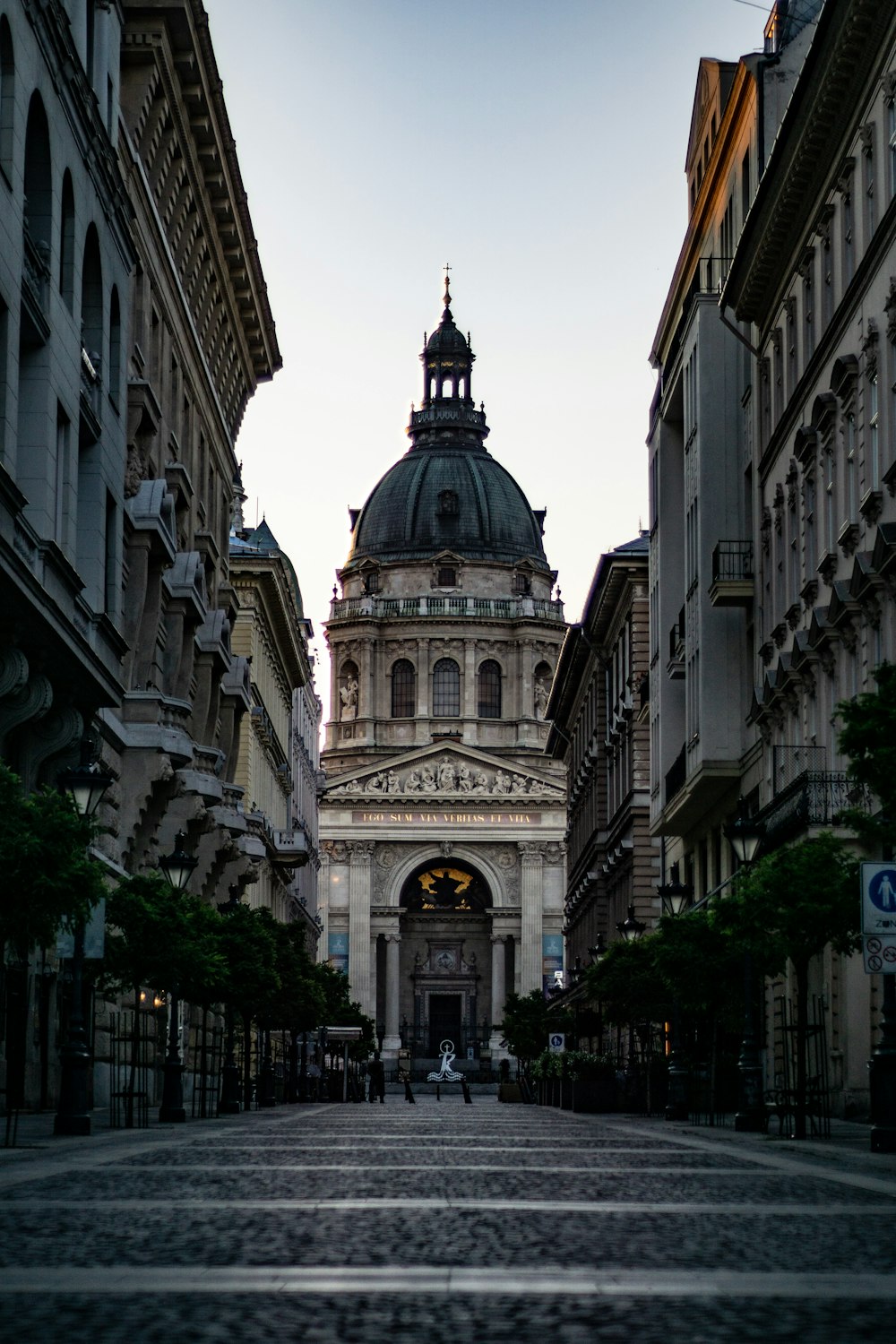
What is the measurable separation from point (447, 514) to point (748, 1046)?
140 meters

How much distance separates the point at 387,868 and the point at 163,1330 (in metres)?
145

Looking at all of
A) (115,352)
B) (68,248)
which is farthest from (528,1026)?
(68,248)

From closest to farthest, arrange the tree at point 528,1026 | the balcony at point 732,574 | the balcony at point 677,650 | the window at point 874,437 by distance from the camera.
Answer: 1. the window at point 874,437
2. the balcony at point 732,574
3. the balcony at point 677,650
4. the tree at point 528,1026

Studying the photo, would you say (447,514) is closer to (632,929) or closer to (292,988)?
(292,988)

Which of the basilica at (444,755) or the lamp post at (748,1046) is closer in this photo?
the lamp post at (748,1046)

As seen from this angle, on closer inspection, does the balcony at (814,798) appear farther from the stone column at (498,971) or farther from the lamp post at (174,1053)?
the stone column at (498,971)

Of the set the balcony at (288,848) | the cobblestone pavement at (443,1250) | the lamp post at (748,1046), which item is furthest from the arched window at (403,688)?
the cobblestone pavement at (443,1250)

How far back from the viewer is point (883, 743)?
2220 centimetres

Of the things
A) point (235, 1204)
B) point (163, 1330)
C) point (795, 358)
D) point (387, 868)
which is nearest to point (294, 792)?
point (387, 868)

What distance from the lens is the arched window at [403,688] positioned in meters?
164

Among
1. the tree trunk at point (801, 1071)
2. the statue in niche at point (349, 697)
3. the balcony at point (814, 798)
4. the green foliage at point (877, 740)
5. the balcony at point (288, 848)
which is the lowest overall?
the tree trunk at point (801, 1071)

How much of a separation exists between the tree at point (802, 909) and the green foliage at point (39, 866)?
9100 mm

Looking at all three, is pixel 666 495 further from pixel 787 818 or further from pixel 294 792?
pixel 294 792

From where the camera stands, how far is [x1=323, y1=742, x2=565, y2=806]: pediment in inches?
5974
